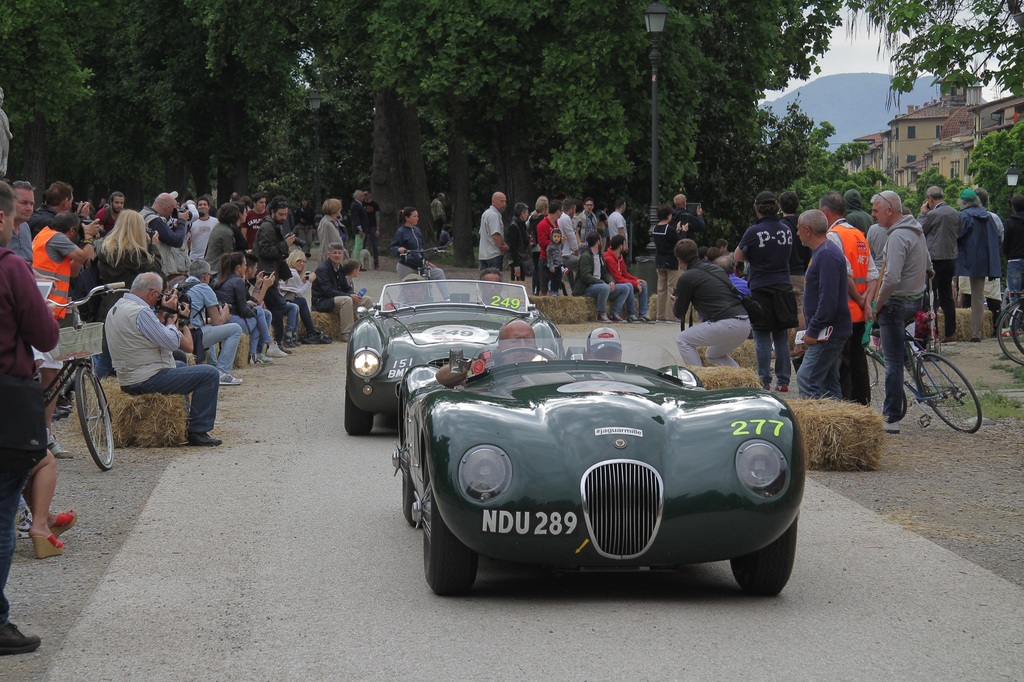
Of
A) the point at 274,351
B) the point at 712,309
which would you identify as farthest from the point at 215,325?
the point at 712,309

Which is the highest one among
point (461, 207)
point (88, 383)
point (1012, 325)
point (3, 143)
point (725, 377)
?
point (461, 207)

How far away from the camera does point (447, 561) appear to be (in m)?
6.75

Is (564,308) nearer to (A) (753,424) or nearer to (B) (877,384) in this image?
(B) (877,384)

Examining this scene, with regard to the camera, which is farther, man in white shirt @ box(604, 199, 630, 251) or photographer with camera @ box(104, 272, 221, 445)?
man in white shirt @ box(604, 199, 630, 251)

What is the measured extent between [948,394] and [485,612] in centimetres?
746

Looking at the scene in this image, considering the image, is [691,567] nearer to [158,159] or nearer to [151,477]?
[151,477]

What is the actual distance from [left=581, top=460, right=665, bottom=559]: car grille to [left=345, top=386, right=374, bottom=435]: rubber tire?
651 cm

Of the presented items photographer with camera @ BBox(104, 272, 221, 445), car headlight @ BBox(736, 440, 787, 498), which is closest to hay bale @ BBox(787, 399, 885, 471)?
car headlight @ BBox(736, 440, 787, 498)

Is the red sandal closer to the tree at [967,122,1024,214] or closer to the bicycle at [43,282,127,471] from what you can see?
the bicycle at [43,282,127,471]

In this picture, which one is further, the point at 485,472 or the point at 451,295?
the point at 451,295

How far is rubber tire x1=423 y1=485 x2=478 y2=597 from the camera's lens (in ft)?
22.1

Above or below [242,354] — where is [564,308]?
above

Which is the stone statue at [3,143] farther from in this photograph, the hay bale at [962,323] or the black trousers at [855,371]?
the hay bale at [962,323]

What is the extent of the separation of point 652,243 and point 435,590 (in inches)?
854
